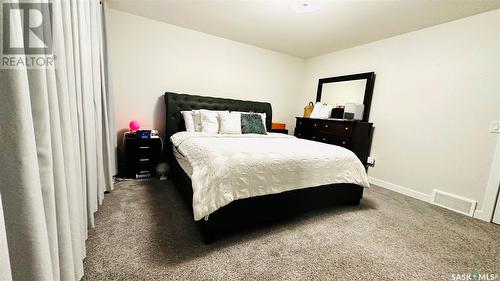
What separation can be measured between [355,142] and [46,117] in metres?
3.27

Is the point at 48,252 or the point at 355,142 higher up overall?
the point at 355,142

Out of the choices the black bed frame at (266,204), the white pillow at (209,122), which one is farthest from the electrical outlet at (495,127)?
the white pillow at (209,122)

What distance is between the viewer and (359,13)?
2334 millimetres

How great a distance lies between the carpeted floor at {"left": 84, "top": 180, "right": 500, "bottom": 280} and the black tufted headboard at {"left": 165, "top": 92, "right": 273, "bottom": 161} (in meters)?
1.19

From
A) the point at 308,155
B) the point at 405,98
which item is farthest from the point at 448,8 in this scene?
the point at 308,155

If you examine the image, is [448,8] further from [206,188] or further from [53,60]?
[53,60]

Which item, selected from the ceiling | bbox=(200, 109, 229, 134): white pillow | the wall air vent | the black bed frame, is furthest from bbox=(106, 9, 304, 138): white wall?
the wall air vent

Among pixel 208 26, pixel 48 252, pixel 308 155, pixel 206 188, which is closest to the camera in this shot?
pixel 48 252

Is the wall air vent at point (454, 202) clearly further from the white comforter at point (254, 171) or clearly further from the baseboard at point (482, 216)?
the white comforter at point (254, 171)

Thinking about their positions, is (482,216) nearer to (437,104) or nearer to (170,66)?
(437,104)

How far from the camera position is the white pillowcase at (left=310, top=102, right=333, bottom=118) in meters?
3.56

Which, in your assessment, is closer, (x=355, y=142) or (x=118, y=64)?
(x=118, y=64)

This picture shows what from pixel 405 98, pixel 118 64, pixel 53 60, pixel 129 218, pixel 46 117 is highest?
pixel 118 64

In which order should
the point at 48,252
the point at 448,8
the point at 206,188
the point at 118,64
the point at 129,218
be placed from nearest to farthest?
the point at 48,252 < the point at 206,188 < the point at 129,218 < the point at 448,8 < the point at 118,64
